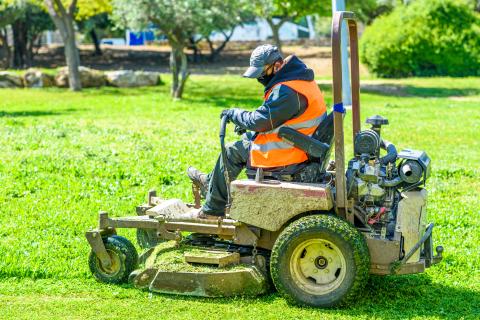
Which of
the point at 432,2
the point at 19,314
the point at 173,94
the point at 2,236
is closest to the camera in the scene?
the point at 19,314

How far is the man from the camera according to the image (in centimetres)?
757

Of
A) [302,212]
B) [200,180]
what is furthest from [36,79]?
[302,212]

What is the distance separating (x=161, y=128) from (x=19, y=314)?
43.3 feet

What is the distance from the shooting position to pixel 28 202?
1167 cm

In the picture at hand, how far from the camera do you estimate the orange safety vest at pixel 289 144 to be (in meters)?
7.68

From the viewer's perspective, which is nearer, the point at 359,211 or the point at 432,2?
the point at 359,211

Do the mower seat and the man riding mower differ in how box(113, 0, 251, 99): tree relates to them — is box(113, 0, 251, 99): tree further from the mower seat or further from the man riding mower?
the mower seat

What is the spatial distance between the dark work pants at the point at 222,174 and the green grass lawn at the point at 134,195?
91 centimetres

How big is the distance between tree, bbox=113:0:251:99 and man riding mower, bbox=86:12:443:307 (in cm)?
2105

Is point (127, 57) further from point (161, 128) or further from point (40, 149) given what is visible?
point (40, 149)

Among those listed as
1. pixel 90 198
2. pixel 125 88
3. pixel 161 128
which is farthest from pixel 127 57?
pixel 90 198

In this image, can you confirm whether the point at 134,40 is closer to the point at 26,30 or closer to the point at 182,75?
the point at 26,30

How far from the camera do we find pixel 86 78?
119 feet

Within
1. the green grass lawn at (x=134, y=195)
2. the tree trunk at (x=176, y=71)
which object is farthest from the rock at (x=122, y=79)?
the green grass lawn at (x=134, y=195)
